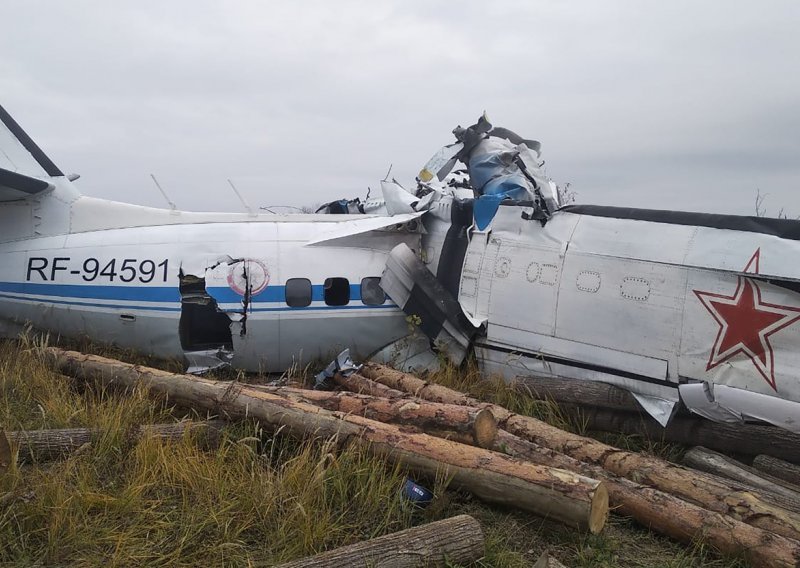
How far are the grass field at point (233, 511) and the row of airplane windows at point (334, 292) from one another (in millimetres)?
2963

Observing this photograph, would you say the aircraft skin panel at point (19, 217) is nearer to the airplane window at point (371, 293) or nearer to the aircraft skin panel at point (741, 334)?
the airplane window at point (371, 293)

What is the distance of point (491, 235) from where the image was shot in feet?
25.7

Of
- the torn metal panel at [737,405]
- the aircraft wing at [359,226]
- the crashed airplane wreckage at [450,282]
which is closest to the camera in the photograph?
the torn metal panel at [737,405]

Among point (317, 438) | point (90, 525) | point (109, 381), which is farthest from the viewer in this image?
point (109, 381)

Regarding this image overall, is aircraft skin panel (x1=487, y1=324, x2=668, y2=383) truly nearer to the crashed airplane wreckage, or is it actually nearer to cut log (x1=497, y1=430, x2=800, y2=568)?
the crashed airplane wreckage

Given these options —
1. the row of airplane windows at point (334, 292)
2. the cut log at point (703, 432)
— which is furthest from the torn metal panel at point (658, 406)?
the row of airplane windows at point (334, 292)

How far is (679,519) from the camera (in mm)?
4461

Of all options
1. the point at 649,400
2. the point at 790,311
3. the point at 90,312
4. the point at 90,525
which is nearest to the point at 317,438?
the point at 90,525

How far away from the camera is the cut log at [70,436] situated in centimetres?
507

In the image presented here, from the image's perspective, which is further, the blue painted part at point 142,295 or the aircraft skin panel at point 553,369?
the blue painted part at point 142,295

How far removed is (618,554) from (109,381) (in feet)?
17.8

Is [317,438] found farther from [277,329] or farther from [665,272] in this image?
[665,272]

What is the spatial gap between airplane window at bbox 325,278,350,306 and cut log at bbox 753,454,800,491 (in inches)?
202

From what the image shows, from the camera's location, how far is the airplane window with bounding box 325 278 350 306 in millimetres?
8328
